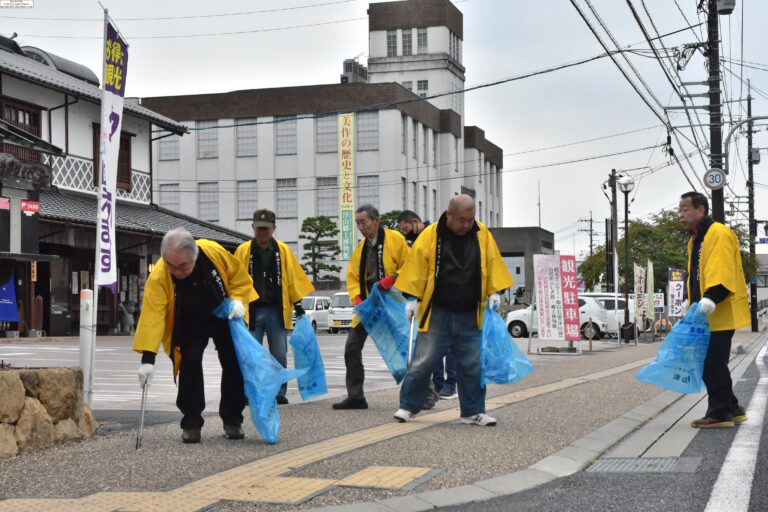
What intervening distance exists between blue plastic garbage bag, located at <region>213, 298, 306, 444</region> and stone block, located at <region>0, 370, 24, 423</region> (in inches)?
54.4

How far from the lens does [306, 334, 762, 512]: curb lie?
4836mm

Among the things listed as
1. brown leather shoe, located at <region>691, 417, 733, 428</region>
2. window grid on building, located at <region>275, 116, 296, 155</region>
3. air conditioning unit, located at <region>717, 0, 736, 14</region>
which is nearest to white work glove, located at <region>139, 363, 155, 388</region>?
brown leather shoe, located at <region>691, 417, 733, 428</region>

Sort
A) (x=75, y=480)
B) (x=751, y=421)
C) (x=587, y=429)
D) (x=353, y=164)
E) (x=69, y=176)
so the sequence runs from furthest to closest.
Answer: (x=353, y=164) → (x=69, y=176) → (x=751, y=421) → (x=587, y=429) → (x=75, y=480)

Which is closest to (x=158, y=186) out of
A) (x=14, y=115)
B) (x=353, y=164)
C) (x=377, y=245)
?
(x=353, y=164)

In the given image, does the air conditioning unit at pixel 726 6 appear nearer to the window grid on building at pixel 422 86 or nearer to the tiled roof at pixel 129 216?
the tiled roof at pixel 129 216

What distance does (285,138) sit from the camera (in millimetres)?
55406

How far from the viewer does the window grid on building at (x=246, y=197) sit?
55.7 meters

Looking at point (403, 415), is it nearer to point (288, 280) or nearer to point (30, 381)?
point (288, 280)

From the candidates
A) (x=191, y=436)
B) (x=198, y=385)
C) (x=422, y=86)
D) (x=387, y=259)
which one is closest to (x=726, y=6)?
(x=387, y=259)

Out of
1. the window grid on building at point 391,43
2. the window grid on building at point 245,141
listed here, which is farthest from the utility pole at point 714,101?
the window grid on building at point 391,43

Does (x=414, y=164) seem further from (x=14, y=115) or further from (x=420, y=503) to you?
(x=420, y=503)

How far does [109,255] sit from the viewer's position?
8.53 meters

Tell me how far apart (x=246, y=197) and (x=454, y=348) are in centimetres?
4878

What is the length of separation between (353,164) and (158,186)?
1195cm
